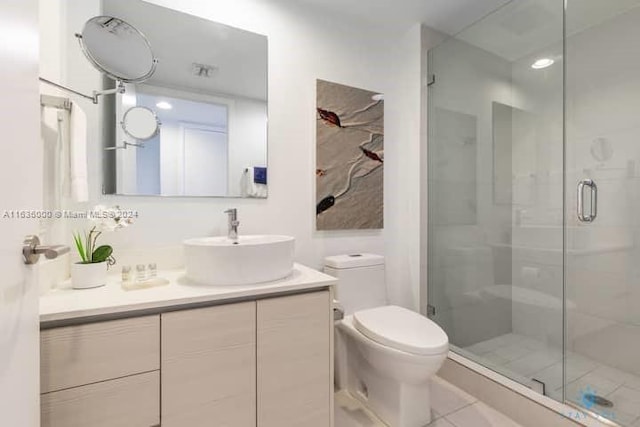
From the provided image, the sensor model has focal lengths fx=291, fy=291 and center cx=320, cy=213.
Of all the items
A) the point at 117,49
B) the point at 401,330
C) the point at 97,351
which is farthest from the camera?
the point at 401,330

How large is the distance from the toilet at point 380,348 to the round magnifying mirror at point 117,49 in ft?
4.25

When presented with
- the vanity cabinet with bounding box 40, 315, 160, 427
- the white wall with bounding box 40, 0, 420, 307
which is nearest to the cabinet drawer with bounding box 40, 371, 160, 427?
the vanity cabinet with bounding box 40, 315, 160, 427

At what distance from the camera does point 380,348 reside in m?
1.30

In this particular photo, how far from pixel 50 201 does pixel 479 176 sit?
91.2 inches

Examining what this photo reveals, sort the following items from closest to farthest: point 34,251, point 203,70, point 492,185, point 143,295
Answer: point 34,251, point 143,295, point 203,70, point 492,185

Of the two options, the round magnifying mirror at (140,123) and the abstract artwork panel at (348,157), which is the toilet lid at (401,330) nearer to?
the abstract artwork panel at (348,157)

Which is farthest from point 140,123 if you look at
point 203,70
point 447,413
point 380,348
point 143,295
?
point 447,413

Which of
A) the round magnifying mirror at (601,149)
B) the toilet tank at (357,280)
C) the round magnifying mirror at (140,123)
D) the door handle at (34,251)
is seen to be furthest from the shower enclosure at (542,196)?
the door handle at (34,251)

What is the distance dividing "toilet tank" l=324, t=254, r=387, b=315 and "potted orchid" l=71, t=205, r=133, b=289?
102cm

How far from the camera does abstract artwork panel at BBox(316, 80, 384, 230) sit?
68.6 inches

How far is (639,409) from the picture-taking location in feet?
4.70

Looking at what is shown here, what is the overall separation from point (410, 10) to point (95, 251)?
211 centimetres

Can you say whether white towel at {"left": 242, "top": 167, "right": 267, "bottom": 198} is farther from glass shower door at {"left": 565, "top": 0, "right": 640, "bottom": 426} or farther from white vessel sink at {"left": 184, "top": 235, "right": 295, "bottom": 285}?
glass shower door at {"left": 565, "top": 0, "right": 640, "bottom": 426}

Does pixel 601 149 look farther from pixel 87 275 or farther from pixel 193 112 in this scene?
pixel 87 275
